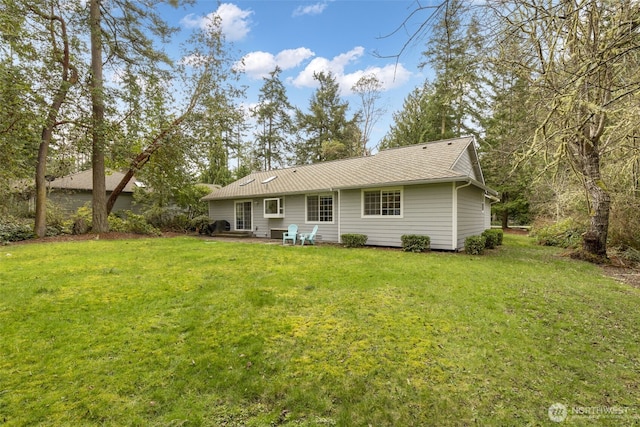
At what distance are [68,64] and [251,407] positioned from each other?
48.3 feet

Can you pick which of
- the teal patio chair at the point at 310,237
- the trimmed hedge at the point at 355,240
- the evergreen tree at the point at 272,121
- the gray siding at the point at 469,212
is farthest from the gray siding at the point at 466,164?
the evergreen tree at the point at 272,121

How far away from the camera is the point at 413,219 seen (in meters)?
9.70

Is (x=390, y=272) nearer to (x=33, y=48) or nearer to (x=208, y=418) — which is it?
(x=208, y=418)

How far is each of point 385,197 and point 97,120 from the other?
11.7 m

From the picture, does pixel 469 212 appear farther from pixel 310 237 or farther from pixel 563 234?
pixel 310 237

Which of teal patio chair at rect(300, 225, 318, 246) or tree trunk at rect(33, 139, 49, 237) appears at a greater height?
tree trunk at rect(33, 139, 49, 237)

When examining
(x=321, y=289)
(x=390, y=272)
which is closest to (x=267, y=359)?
(x=321, y=289)

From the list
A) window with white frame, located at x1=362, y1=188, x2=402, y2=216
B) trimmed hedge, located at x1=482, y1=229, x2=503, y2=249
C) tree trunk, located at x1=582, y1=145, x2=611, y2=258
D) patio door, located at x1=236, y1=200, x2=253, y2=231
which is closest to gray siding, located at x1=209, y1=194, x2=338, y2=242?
patio door, located at x1=236, y1=200, x2=253, y2=231

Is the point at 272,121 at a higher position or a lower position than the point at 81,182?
higher

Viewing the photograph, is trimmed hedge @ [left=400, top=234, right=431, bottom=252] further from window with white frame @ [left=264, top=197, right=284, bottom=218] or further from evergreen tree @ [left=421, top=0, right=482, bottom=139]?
window with white frame @ [left=264, top=197, right=284, bottom=218]

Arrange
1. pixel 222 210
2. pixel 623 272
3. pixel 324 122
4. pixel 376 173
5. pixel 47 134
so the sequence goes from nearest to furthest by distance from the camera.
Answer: pixel 623 272
pixel 47 134
pixel 376 173
pixel 222 210
pixel 324 122

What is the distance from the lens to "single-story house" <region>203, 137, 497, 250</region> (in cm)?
920

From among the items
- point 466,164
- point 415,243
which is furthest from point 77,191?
point 466,164

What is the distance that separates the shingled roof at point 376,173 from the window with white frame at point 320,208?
543 millimetres
